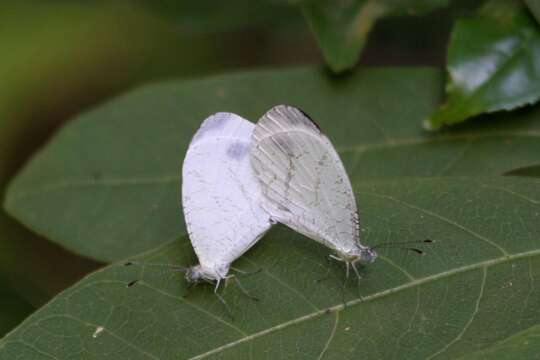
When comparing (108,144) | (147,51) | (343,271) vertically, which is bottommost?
(147,51)

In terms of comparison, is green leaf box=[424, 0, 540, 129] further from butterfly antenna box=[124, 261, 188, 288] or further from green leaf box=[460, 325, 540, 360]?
butterfly antenna box=[124, 261, 188, 288]

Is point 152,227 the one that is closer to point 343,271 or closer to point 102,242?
point 102,242

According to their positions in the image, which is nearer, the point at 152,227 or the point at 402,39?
the point at 152,227

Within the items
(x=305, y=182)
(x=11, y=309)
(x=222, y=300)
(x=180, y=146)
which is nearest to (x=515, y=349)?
(x=222, y=300)

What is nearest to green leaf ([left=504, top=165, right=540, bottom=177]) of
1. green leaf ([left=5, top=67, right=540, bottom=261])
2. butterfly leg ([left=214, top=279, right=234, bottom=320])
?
green leaf ([left=5, top=67, right=540, bottom=261])

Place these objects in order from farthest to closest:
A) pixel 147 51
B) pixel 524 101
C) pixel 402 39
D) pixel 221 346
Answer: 1. pixel 147 51
2. pixel 402 39
3. pixel 524 101
4. pixel 221 346

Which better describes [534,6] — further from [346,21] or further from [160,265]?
[160,265]

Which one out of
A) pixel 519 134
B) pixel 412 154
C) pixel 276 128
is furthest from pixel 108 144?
pixel 519 134
